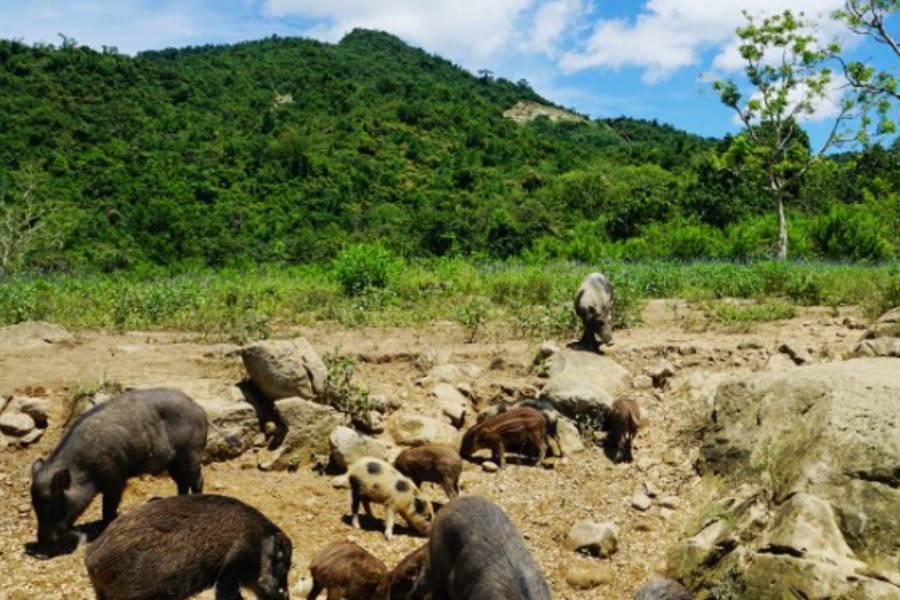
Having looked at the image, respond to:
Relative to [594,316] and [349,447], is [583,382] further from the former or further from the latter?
[349,447]

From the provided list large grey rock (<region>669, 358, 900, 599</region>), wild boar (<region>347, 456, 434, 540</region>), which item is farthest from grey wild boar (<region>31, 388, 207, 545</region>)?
large grey rock (<region>669, 358, 900, 599</region>)

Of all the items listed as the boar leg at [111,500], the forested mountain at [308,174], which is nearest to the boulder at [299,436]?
the boar leg at [111,500]

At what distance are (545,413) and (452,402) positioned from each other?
1320 millimetres

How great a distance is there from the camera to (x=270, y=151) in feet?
167

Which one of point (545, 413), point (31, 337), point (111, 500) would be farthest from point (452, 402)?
point (31, 337)

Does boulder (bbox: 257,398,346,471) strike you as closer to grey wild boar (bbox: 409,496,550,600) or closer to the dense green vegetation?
grey wild boar (bbox: 409,496,550,600)

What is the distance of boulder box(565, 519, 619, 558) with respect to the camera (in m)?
6.55

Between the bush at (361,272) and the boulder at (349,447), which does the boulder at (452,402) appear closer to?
the boulder at (349,447)

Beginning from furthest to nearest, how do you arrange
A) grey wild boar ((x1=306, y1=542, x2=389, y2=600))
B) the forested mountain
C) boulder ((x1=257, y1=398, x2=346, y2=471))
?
the forested mountain < boulder ((x1=257, y1=398, x2=346, y2=471)) < grey wild boar ((x1=306, y1=542, x2=389, y2=600))

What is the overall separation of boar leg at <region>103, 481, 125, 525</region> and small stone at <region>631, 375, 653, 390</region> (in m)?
6.30

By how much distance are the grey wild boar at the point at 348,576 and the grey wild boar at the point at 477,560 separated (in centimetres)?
45

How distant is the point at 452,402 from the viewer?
9305mm

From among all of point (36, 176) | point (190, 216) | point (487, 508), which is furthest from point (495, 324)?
point (36, 176)

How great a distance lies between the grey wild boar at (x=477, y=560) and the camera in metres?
4.50
